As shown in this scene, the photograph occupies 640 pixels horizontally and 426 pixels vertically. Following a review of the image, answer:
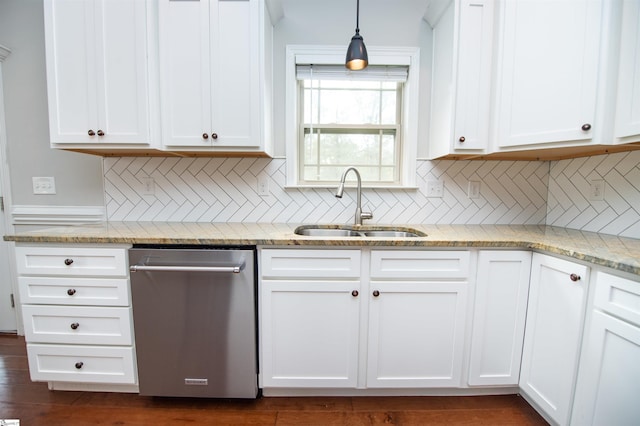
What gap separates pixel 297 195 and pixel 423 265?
0.97 meters

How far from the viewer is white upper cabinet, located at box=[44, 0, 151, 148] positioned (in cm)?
143

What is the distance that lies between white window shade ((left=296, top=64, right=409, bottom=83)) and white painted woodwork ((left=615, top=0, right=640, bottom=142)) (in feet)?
3.37

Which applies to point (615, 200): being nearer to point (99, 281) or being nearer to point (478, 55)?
point (478, 55)

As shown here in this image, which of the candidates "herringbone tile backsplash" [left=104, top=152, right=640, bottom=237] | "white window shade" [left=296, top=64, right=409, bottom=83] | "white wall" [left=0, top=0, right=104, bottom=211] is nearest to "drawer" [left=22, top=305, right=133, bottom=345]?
"herringbone tile backsplash" [left=104, top=152, right=640, bottom=237]

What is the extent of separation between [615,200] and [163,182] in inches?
111

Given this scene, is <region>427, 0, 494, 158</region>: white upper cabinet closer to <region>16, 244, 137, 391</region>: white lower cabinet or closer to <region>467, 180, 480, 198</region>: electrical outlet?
<region>467, 180, 480, 198</region>: electrical outlet

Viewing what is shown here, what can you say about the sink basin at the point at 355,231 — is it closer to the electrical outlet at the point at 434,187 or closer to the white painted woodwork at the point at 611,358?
the electrical outlet at the point at 434,187

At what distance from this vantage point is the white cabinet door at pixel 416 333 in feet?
4.41

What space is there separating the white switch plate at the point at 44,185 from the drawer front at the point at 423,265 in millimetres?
2321

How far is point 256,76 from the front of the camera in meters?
1.48

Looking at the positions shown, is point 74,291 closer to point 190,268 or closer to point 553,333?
point 190,268

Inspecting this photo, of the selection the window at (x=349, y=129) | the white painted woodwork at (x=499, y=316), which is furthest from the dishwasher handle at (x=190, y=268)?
the white painted woodwork at (x=499, y=316)

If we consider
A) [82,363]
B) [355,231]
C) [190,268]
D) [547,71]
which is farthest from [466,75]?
[82,363]

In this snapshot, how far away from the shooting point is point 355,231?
5.79ft
